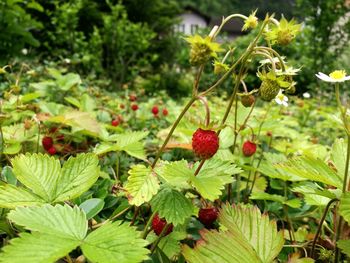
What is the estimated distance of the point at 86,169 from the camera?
77cm

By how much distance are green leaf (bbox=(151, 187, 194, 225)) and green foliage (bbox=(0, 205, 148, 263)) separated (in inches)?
4.0

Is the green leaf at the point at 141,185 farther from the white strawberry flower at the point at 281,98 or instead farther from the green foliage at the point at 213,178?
the white strawberry flower at the point at 281,98

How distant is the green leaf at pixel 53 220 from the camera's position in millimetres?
580

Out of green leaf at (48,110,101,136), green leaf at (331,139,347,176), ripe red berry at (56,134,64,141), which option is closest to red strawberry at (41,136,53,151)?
green leaf at (48,110,101,136)

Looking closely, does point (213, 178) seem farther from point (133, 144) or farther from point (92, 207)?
point (133, 144)

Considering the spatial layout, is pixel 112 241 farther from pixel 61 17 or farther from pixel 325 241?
pixel 61 17

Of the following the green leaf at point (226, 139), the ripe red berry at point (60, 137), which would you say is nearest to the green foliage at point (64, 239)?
the green leaf at point (226, 139)

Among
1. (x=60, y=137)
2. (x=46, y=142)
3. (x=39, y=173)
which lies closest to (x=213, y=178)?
(x=39, y=173)

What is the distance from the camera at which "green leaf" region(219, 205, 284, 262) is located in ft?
2.23

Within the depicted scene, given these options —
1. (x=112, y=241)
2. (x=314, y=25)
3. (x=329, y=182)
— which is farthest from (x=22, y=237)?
(x=314, y=25)

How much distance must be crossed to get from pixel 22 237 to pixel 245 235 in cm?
37

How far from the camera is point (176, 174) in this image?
71 cm

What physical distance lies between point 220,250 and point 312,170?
Result: 0.23 m

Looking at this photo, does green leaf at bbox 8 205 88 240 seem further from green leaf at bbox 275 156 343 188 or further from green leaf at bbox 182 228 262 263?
green leaf at bbox 275 156 343 188
